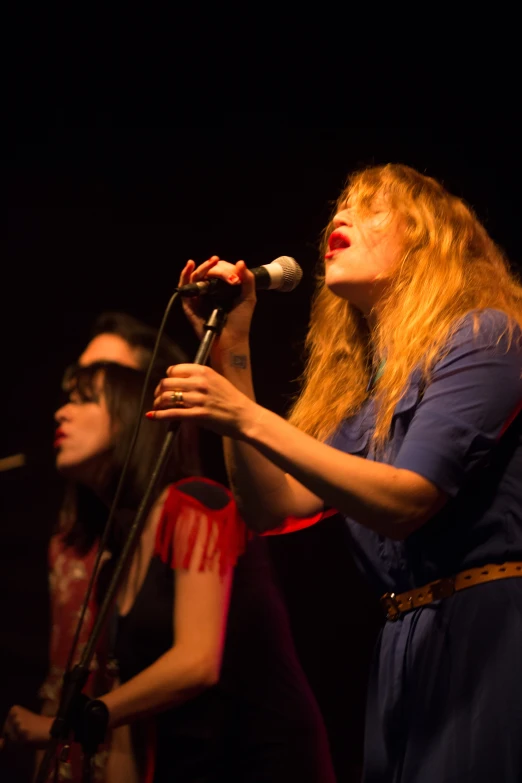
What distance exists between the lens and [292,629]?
225 cm

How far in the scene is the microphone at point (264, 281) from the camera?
137 cm

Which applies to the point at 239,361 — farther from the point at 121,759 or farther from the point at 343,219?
the point at 121,759

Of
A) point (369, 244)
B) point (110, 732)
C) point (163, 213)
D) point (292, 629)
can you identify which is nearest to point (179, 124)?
point (163, 213)

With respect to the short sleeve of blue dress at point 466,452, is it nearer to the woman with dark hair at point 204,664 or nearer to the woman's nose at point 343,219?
the woman's nose at point 343,219

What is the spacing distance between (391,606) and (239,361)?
18.6 inches

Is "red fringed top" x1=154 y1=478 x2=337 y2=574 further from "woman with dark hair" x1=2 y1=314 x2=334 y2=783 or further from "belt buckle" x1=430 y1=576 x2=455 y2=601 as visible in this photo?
"belt buckle" x1=430 y1=576 x2=455 y2=601

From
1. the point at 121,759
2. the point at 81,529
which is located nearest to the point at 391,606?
the point at 121,759

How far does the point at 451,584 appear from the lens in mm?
1306

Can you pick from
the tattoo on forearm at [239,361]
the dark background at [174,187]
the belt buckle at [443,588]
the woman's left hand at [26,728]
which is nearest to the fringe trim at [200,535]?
the dark background at [174,187]

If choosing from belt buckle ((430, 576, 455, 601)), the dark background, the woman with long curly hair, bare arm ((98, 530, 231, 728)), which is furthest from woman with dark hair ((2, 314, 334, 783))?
belt buckle ((430, 576, 455, 601))

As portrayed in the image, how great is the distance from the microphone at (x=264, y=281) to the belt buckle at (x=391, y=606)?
52 cm

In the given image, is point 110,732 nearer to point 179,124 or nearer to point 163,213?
point 163,213

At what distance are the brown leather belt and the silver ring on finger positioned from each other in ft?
1.48

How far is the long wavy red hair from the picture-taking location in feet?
4.91
